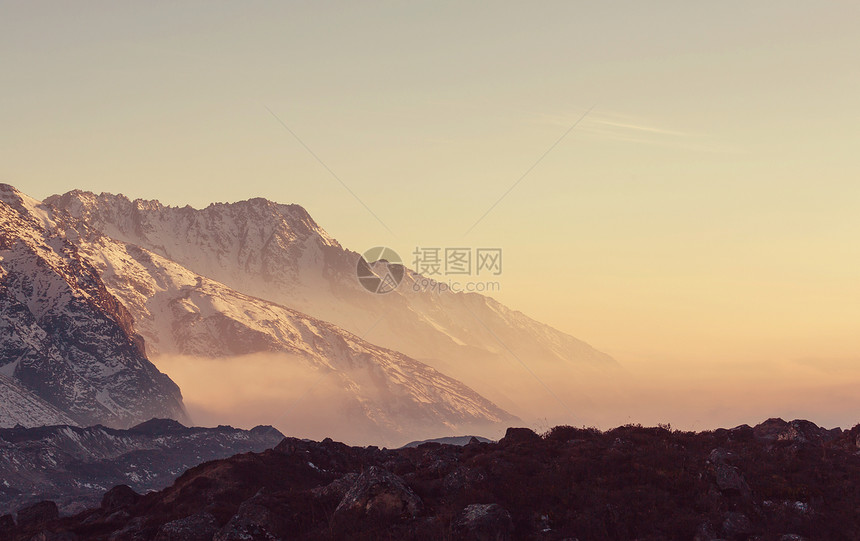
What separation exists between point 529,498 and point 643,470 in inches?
369

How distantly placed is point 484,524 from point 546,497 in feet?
26.0

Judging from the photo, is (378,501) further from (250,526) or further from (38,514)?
(38,514)

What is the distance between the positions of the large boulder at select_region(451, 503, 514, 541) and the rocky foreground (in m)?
0.10

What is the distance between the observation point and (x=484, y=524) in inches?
2409

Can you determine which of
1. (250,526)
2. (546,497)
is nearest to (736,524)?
(546,497)

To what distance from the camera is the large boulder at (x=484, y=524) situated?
60.7 meters

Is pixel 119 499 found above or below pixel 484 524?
below

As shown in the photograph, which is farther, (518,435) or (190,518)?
(518,435)

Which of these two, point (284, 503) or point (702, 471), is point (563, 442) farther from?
point (284, 503)

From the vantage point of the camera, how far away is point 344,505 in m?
66.8

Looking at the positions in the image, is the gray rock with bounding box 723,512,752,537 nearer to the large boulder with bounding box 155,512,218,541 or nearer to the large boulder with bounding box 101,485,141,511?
the large boulder with bounding box 155,512,218,541

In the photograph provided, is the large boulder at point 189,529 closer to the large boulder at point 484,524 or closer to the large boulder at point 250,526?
the large boulder at point 250,526

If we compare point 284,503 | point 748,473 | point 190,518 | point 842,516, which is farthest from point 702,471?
point 190,518

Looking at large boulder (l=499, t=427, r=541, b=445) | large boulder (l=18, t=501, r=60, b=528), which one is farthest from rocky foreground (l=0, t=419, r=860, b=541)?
large boulder (l=18, t=501, r=60, b=528)
